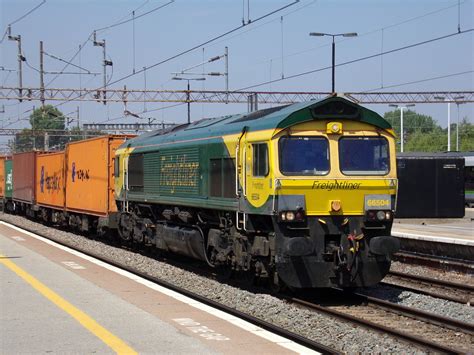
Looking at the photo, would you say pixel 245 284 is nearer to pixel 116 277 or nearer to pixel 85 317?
pixel 116 277

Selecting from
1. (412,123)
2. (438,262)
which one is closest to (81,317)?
(438,262)

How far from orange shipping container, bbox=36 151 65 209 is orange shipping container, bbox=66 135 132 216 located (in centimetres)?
134

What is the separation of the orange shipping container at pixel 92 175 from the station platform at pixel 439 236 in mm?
9102

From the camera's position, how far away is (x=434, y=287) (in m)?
14.5

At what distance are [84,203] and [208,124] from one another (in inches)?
433

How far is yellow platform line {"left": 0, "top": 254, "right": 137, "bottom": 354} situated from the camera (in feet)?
25.2

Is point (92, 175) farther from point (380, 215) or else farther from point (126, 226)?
point (380, 215)

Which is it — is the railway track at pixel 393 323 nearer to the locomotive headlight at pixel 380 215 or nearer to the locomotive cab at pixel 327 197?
the locomotive cab at pixel 327 197

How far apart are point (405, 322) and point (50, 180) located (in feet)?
76.9

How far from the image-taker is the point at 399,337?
923 cm

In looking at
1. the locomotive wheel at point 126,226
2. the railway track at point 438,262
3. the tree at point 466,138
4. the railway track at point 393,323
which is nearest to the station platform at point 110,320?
the railway track at point 393,323

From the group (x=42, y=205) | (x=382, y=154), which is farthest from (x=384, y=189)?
(x=42, y=205)

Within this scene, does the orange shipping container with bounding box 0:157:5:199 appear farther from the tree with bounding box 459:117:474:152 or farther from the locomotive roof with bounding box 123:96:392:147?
the tree with bounding box 459:117:474:152

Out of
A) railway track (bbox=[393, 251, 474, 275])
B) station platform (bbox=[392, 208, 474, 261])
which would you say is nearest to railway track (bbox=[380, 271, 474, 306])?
railway track (bbox=[393, 251, 474, 275])
